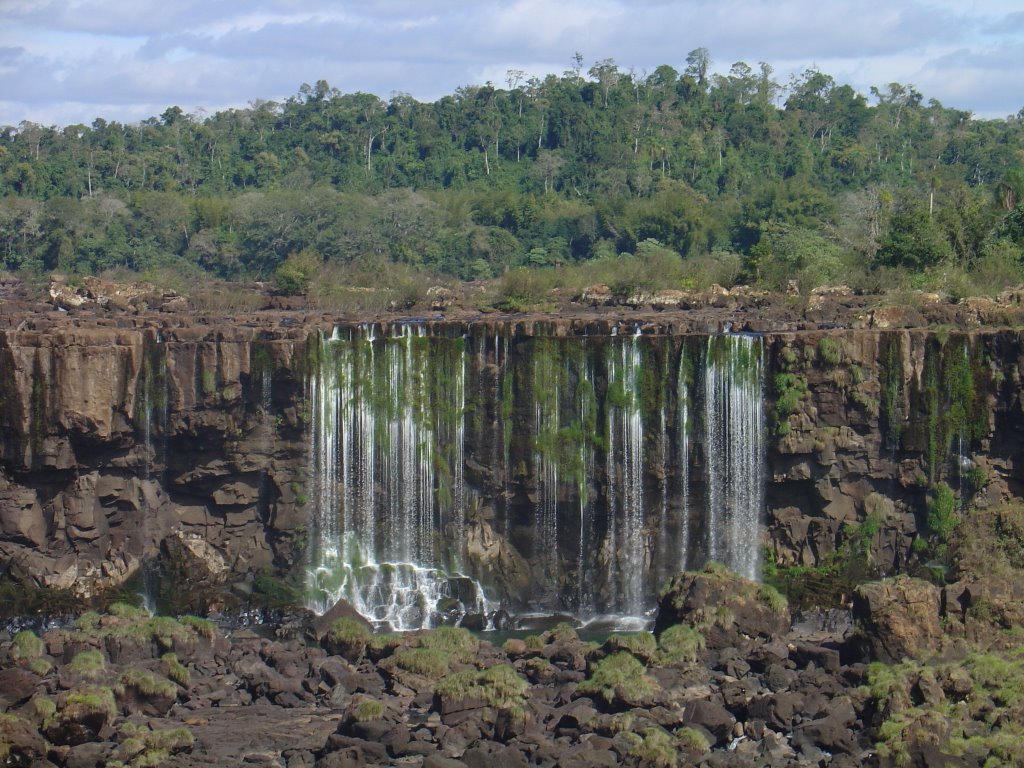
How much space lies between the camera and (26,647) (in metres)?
33.1

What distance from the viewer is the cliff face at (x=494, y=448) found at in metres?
39.8

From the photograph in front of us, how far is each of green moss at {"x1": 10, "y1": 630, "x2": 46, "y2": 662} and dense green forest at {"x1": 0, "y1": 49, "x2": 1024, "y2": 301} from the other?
22102 mm

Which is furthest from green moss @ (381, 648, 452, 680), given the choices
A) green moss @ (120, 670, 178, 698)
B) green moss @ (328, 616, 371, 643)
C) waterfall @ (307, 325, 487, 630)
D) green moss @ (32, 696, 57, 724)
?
waterfall @ (307, 325, 487, 630)

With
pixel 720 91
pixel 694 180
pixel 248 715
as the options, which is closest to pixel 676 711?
pixel 248 715

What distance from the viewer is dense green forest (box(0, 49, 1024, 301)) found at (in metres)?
58.8

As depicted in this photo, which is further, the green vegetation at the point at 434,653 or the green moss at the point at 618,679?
the green vegetation at the point at 434,653

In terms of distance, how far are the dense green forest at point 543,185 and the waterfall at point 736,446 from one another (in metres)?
11.3

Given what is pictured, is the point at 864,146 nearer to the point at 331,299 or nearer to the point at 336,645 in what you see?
the point at 331,299

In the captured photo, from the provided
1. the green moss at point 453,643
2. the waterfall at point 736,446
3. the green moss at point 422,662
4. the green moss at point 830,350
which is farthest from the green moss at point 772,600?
the green moss at point 830,350

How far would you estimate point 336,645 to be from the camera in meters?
34.7

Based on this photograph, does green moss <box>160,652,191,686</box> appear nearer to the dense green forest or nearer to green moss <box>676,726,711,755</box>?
green moss <box>676,726,711,755</box>

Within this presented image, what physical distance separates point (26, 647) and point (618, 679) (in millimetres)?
11459

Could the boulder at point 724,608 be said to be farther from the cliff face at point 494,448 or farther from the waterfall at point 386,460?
the waterfall at point 386,460

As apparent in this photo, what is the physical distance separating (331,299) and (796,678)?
24104 millimetres
